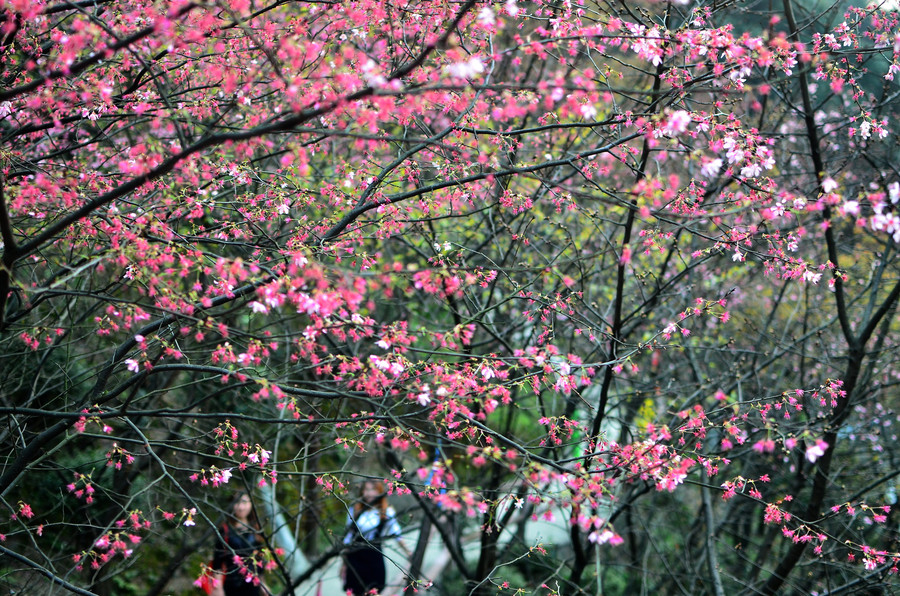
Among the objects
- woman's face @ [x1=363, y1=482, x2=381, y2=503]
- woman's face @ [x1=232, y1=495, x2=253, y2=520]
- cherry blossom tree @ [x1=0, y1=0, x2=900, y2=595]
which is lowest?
woman's face @ [x1=232, y1=495, x2=253, y2=520]

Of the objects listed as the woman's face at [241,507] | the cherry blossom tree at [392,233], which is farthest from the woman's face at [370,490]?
the woman's face at [241,507]

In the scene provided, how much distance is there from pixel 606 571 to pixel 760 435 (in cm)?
509

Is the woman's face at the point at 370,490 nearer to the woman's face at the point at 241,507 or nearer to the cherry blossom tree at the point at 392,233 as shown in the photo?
the cherry blossom tree at the point at 392,233

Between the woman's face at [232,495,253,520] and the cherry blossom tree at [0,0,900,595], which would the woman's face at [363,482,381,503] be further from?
the woman's face at [232,495,253,520]

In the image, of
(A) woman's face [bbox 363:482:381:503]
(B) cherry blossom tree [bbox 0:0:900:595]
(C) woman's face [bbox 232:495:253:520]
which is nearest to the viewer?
(B) cherry blossom tree [bbox 0:0:900:595]

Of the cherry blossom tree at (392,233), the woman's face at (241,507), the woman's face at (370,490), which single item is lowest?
the woman's face at (241,507)

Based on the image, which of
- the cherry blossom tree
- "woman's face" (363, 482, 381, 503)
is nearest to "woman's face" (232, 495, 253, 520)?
the cherry blossom tree

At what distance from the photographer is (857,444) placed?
28.8 ft

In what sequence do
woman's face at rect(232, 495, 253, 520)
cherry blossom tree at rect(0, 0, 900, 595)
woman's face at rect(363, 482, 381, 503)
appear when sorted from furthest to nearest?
woman's face at rect(363, 482, 381, 503), woman's face at rect(232, 495, 253, 520), cherry blossom tree at rect(0, 0, 900, 595)

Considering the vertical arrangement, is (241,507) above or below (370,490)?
below

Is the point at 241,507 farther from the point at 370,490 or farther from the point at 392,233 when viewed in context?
the point at 392,233

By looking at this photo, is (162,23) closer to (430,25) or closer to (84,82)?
(84,82)

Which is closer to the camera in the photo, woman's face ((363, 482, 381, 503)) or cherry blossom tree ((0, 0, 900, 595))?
cherry blossom tree ((0, 0, 900, 595))

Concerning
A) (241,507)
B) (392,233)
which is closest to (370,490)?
(241,507)
